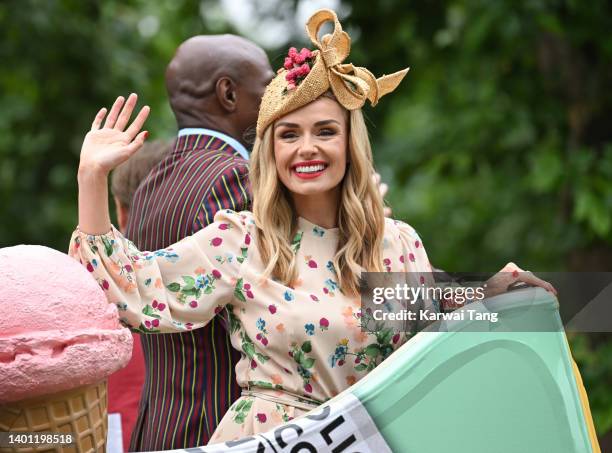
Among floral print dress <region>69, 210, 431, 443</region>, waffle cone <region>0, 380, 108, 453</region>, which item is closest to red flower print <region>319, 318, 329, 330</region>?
floral print dress <region>69, 210, 431, 443</region>

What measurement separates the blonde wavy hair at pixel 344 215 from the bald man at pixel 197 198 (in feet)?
0.88

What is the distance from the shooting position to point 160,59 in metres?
11.2

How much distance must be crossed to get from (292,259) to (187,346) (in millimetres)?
536

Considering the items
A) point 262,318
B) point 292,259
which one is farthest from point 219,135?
point 262,318

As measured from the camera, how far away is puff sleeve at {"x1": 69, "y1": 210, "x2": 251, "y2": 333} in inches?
109

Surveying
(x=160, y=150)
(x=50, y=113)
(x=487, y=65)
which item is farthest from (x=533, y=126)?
(x=50, y=113)

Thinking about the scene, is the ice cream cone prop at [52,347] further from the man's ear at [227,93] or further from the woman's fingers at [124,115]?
the man's ear at [227,93]

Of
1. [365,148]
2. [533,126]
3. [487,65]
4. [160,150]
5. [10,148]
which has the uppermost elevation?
[10,148]

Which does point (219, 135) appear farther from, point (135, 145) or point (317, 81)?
point (135, 145)

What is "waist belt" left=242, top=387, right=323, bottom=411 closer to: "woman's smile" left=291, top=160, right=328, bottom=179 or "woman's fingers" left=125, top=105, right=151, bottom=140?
"woman's smile" left=291, top=160, right=328, bottom=179

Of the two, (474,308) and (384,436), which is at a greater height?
(474,308)

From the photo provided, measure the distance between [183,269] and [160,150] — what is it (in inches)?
65.5

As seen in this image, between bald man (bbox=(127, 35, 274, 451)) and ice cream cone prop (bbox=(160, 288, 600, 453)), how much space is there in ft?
2.05

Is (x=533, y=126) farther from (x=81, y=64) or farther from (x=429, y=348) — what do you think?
(x=429, y=348)
